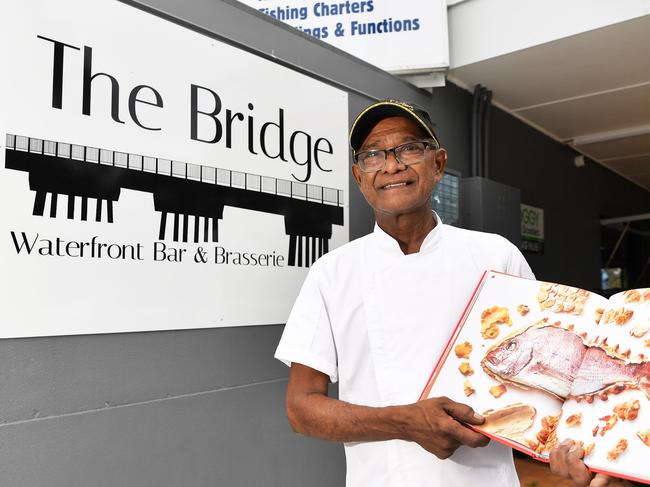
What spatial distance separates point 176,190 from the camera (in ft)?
5.96

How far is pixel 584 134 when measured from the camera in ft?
14.8

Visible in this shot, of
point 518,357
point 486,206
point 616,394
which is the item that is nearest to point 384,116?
point 518,357

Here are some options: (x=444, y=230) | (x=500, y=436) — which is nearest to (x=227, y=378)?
(x=444, y=230)

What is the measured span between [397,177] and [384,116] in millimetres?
167

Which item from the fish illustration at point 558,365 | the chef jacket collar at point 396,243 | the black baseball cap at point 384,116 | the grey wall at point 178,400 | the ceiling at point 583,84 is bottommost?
the grey wall at point 178,400

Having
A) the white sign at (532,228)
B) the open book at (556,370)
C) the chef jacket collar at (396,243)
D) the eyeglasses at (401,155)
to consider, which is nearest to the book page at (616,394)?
the open book at (556,370)

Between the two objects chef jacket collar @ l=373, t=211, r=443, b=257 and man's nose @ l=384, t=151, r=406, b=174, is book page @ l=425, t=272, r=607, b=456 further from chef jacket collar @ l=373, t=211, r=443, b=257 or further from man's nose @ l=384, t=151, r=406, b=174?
man's nose @ l=384, t=151, r=406, b=174

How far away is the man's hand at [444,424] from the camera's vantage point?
3.20ft

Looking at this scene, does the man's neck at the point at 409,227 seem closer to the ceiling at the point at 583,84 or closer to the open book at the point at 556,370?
the open book at the point at 556,370

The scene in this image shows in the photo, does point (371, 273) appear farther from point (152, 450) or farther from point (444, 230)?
point (152, 450)

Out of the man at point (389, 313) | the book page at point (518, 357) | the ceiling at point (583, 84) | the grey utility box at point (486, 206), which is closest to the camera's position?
the book page at point (518, 357)

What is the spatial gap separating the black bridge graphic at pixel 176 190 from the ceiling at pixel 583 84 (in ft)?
5.25

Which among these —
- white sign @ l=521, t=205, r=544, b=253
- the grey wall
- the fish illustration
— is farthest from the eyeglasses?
white sign @ l=521, t=205, r=544, b=253

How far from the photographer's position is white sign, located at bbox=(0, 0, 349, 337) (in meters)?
1.49
